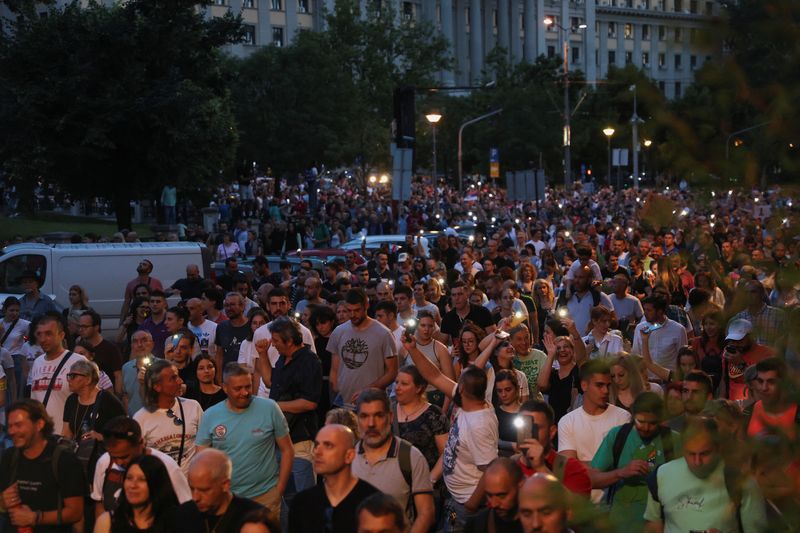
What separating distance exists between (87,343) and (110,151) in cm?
2283

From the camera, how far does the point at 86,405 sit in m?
8.54

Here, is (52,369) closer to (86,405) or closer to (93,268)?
(86,405)

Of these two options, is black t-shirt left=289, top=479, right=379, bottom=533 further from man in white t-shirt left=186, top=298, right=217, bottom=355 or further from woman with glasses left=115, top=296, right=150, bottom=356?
woman with glasses left=115, top=296, right=150, bottom=356

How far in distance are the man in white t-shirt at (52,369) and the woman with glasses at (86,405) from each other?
375 mm

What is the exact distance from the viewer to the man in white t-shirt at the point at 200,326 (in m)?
12.3

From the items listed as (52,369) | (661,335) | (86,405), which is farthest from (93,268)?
(86,405)

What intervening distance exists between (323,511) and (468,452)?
5.62 feet

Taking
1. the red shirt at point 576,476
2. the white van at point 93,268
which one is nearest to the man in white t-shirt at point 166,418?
the red shirt at point 576,476

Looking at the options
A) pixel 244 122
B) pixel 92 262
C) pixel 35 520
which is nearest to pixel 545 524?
pixel 35 520

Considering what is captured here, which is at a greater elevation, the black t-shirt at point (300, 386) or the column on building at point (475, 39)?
the column on building at point (475, 39)

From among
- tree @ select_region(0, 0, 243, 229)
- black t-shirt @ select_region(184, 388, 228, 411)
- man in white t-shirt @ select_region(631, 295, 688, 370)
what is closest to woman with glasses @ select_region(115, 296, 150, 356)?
black t-shirt @ select_region(184, 388, 228, 411)

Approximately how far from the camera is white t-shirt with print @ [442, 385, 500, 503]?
24.5 feet

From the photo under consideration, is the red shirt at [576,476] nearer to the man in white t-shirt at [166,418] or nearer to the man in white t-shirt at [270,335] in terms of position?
the man in white t-shirt at [166,418]

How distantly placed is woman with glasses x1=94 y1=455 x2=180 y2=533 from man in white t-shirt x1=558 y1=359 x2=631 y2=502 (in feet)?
7.92
